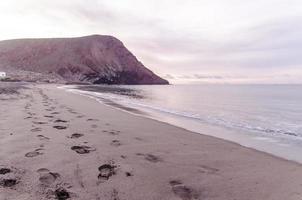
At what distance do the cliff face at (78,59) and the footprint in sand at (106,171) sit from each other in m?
136

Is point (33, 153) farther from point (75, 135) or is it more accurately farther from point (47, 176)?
point (75, 135)

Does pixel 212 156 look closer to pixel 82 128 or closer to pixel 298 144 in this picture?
pixel 82 128

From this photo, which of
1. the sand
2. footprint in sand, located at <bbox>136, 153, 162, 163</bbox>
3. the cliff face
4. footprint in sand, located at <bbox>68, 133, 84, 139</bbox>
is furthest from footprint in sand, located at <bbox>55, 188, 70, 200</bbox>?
the cliff face

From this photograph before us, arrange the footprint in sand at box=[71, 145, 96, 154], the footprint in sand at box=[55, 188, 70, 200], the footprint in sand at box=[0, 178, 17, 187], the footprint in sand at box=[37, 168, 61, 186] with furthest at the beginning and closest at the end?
the footprint in sand at box=[71, 145, 96, 154] → the footprint in sand at box=[37, 168, 61, 186] → the footprint in sand at box=[0, 178, 17, 187] → the footprint in sand at box=[55, 188, 70, 200]

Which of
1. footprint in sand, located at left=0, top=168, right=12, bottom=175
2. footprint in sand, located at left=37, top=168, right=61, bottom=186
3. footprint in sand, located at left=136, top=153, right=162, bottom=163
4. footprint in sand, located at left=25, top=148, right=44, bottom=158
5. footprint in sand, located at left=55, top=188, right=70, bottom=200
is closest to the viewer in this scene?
footprint in sand, located at left=55, top=188, right=70, bottom=200

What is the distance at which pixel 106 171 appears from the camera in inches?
172

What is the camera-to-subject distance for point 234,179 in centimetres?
443

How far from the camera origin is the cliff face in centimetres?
14412

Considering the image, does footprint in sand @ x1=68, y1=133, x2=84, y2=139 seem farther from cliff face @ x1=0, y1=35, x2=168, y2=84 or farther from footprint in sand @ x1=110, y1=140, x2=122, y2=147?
cliff face @ x1=0, y1=35, x2=168, y2=84

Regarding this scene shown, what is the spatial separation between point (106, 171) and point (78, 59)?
157093 millimetres

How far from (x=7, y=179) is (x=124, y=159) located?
1879mm

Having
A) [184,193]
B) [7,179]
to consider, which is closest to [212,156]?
[184,193]

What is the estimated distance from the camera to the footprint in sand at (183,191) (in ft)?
11.9

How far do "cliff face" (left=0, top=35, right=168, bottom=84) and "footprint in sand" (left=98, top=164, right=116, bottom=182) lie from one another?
13551cm
